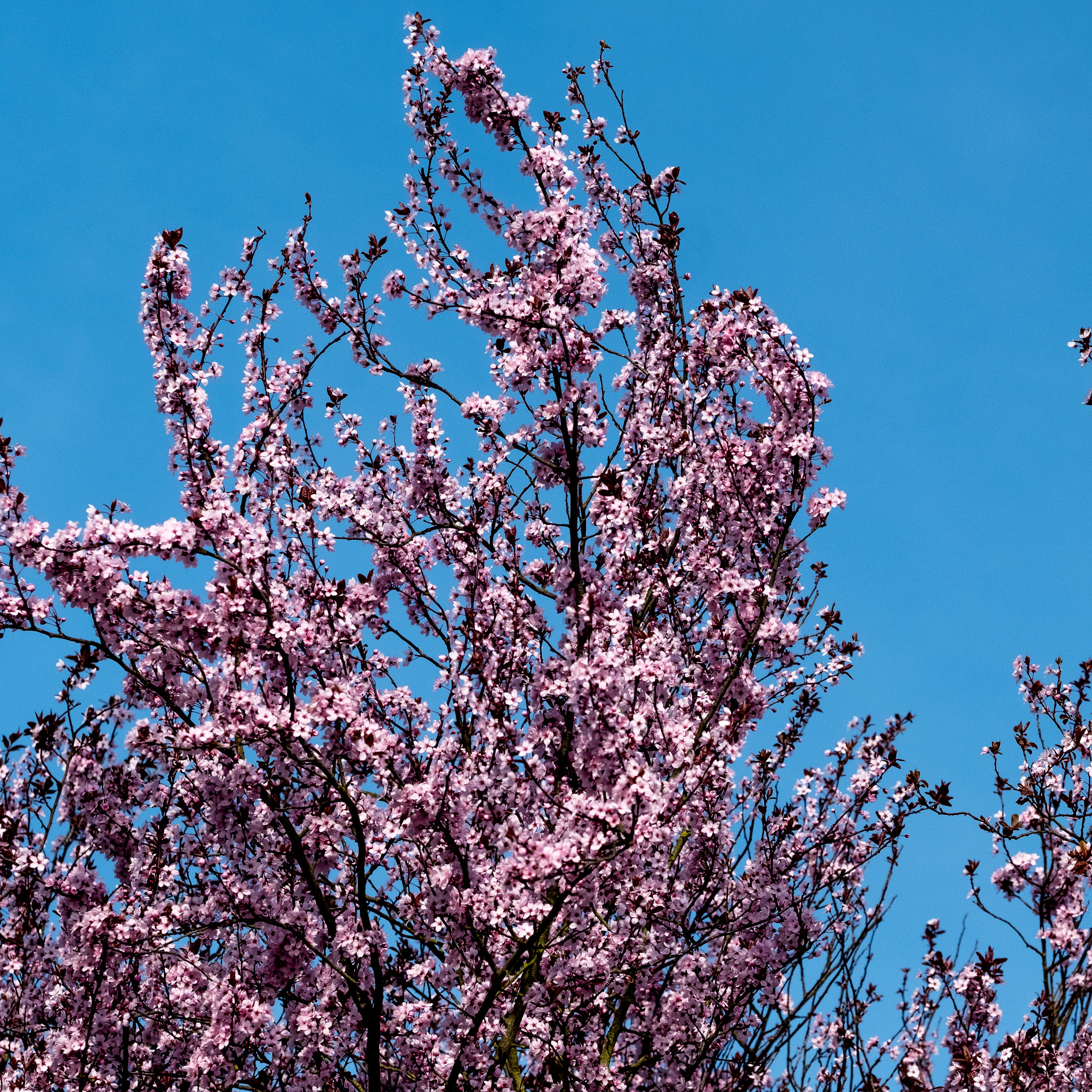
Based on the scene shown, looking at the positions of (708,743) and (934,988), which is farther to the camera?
(934,988)

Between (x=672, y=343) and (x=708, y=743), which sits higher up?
(x=672, y=343)

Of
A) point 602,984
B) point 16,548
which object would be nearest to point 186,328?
point 16,548

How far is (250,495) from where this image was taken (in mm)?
8719

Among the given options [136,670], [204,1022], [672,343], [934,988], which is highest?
[672,343]

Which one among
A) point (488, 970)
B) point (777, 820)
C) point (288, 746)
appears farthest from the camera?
point (777, 820)

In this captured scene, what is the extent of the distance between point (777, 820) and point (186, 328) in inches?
260

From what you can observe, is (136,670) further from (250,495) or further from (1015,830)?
(1015,830)

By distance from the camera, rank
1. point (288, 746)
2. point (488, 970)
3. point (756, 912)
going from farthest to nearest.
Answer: point (756, 912), point (488, 970), point (288, 746)

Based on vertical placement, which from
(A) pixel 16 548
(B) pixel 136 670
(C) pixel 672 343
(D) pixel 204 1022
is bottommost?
(D) pixel 204 1022

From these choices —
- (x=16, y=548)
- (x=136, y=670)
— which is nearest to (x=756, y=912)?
(x=136, y=670)

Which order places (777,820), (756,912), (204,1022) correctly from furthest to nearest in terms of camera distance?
(777,820)
(756,912)
(204,1022)

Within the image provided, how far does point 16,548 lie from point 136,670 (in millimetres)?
1098

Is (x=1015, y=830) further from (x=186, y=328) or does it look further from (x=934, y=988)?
(x=186, y=328)

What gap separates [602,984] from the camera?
327 inches
